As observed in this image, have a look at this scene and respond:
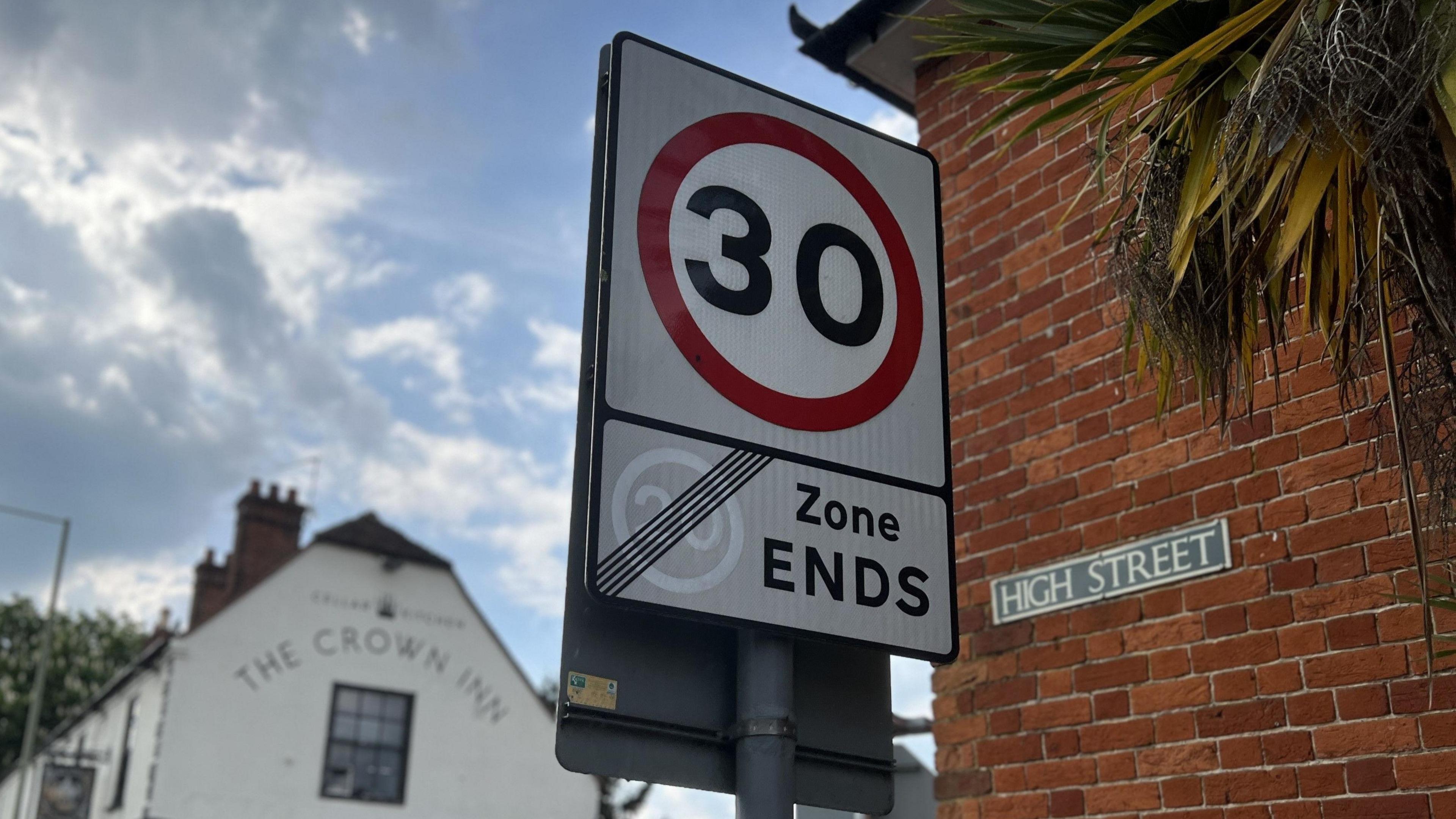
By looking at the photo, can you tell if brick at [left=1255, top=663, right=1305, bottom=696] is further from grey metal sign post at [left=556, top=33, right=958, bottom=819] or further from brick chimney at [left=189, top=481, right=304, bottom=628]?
brick chimney at [left=189, top=481, right=304, bottom=628]

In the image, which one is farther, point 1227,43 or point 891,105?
point 891,105

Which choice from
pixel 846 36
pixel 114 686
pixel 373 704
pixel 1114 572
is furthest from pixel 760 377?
pixel 114 686

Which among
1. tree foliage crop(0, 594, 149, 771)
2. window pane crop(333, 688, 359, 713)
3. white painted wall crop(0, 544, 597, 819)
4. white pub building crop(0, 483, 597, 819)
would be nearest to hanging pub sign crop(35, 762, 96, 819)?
white pub building crop(0, 483, 597, 819)

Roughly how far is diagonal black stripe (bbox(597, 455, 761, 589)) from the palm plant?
1373mm

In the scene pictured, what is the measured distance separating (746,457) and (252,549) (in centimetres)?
2269

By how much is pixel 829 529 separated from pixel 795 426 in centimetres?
21

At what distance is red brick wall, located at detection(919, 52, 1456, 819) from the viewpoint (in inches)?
160

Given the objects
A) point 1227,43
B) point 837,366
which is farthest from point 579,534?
point 1227,43

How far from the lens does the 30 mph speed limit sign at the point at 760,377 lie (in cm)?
243

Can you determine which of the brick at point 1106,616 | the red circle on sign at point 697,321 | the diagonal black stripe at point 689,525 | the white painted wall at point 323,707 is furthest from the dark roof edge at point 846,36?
the white painted wall at point 323,707

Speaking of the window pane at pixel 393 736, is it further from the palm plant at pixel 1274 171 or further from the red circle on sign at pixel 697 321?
the red circle on sign at pixel 697 321

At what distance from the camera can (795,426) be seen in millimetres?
2646

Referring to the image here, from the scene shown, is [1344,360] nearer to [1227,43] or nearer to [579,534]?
[1227,43]

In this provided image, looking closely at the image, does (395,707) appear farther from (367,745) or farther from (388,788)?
(388,788)
